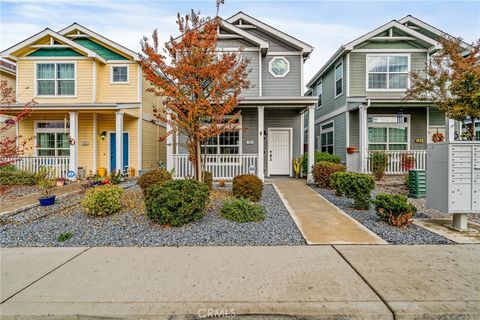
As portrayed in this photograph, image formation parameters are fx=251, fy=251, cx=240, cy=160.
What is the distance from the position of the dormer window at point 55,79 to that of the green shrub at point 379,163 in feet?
49.3

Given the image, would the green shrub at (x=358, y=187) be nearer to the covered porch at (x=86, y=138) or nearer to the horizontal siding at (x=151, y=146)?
the horizontal siding at (x=151, y=146)

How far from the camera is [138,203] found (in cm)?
677

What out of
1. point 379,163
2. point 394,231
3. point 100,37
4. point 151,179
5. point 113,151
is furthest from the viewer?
point 113,151

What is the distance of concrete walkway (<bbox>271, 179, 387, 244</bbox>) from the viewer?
4562 mm

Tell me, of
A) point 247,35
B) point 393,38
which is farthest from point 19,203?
point 393,38

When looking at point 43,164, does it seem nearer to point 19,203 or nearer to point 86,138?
point 86,138

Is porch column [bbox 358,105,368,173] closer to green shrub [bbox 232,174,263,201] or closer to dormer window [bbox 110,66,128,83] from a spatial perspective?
green shrub [bbox 232,174,263,201]

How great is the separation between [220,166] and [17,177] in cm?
847

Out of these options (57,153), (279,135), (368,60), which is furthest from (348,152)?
(57,153)

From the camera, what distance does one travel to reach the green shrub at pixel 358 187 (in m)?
6.35

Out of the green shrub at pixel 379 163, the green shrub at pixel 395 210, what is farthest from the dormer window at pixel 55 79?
the green shrub at pixel 379 163

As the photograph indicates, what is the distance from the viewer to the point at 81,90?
1281 cm

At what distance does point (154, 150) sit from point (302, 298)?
47.2ft

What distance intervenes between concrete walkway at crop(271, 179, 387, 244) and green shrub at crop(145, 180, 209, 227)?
2190 millimetres
